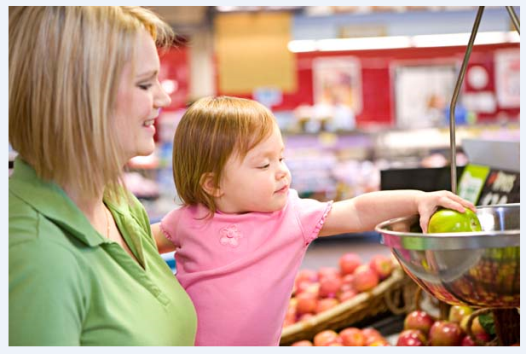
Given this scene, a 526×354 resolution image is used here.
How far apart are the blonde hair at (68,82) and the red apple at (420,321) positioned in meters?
1.70

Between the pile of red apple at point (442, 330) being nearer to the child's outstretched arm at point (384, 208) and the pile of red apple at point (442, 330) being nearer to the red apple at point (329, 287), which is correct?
the red apple at point (329, 287)

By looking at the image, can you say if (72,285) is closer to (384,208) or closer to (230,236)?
(230,236)

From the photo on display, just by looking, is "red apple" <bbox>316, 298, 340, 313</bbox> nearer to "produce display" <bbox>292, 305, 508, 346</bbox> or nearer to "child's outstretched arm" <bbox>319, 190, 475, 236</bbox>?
"produce display" <bbox>292, 305, 508, 346</bbox>

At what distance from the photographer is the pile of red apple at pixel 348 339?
8.95 feet

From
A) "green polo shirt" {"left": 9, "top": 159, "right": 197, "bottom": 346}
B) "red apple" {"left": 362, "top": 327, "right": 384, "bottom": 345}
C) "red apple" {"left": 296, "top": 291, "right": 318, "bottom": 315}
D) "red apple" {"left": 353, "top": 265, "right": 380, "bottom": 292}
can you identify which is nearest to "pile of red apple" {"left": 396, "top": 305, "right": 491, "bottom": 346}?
"red apple" {"left": 362, "top": 327, "right": 384, "bottom": 345}

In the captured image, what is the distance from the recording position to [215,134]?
181cm

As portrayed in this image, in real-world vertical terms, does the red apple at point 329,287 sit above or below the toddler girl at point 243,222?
below

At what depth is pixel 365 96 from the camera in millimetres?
12109

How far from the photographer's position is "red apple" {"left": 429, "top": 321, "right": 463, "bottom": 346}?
2521 mm

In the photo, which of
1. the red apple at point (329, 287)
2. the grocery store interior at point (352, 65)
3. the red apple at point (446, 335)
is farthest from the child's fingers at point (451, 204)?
the grocery store interior at point (352, 65)

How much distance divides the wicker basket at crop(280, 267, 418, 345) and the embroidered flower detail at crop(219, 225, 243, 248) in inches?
43.6

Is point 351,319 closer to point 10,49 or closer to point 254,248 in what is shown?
point 254,248

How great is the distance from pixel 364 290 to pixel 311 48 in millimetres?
9154

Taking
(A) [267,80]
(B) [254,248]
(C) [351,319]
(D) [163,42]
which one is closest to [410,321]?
(C) [351,319]
